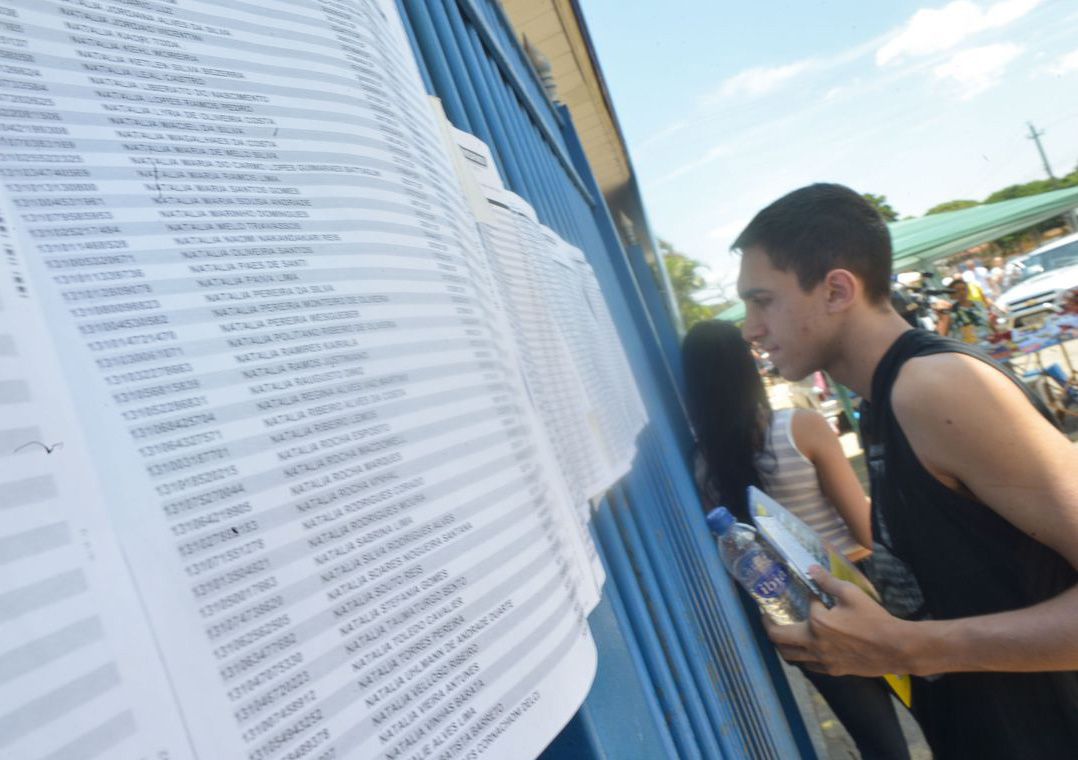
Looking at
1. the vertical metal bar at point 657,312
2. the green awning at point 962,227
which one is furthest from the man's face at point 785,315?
the green awning at point 962,227

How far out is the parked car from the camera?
1244 centimetres

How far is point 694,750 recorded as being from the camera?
47.3 inches

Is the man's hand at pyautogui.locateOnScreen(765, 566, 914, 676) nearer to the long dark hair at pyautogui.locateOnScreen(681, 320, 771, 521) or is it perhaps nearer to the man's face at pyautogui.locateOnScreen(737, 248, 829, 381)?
the man's face at pyautogui.locateOnScreen(737, 248, 829, 381)

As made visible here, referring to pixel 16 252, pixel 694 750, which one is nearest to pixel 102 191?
pixel 16 252

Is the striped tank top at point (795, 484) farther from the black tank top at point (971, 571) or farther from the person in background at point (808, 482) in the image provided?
the black tank top at point (971, 571)

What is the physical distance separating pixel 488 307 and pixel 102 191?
384 mm

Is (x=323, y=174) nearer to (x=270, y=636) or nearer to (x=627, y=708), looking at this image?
(x=270, y=636)

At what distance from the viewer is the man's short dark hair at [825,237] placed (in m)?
1.94

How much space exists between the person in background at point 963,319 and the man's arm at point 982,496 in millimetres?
7330

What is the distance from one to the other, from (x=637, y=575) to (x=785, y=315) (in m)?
1.05

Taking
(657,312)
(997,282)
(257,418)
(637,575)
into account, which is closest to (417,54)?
(257,418)

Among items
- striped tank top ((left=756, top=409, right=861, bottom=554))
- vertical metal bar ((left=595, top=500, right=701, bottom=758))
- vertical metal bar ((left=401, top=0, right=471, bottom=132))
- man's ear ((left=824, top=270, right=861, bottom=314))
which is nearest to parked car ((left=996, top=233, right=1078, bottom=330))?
striped tank top ((left=756, top=409, right=861, bottom=554))

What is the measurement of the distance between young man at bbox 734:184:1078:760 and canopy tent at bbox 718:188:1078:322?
7.46m

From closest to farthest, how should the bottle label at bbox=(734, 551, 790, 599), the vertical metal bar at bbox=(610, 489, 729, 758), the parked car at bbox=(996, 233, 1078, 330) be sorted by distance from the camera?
the vertical metal bar at bbox=(610, 489, 729, 758), the bottle label at bbox=(734, 551, 790, 599), the parked car at bbox=(996, 233, 1078, 330)
